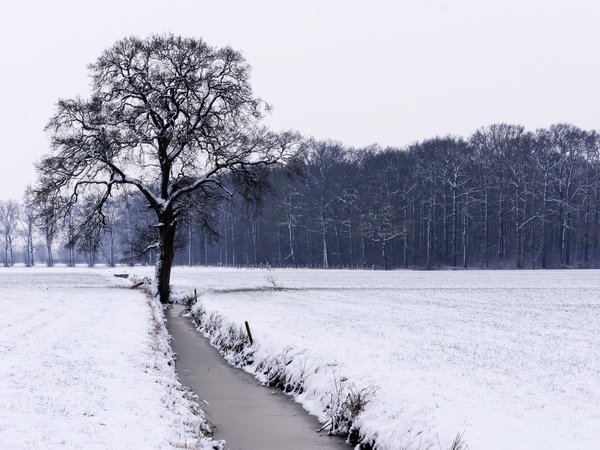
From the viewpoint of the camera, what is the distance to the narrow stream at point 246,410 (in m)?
11.6

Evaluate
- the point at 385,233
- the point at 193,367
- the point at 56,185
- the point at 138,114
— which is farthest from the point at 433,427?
the point at 385,233

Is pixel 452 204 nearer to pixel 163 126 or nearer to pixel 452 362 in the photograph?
pixel 163 126

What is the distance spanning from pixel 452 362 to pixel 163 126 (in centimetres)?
2702

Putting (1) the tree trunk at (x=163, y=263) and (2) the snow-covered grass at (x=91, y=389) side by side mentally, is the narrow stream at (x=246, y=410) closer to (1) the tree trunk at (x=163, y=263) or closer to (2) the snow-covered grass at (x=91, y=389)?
(2) the snow-covered grass at (x=91, y=389)

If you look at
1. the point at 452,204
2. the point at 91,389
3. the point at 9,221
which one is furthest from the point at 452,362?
the point at 9,221

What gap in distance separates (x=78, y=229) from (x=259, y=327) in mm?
21891

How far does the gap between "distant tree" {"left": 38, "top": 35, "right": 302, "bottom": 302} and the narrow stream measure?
18.9 metres

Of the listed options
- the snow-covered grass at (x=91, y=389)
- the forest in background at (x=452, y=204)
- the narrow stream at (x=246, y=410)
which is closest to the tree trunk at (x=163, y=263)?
the snow-covered grass at (x=91, y=389)

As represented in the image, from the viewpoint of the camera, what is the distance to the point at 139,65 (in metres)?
36.4

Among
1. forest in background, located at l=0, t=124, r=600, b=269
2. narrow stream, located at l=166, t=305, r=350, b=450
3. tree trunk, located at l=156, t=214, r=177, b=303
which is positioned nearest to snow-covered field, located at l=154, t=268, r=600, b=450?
narrow stream, located at l=166, t=305, r=350, b=450

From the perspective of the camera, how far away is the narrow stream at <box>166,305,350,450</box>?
11.6 metres

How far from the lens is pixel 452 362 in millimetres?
15109

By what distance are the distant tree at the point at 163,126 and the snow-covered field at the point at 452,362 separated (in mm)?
9892

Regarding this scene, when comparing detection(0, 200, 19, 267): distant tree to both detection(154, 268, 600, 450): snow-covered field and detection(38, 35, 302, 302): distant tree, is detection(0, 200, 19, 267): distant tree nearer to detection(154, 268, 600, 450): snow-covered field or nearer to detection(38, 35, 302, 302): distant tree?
detection(38, 35, 302, 302): distant tree
